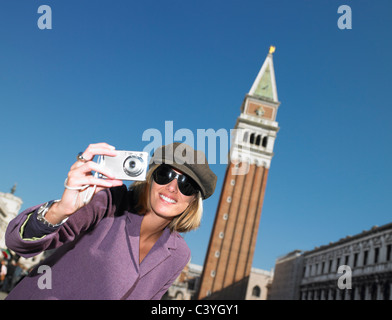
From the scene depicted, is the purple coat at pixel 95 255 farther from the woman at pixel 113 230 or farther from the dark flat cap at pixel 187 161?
the dark flat cap at pixel 187 161

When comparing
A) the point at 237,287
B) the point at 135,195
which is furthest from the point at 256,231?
the point at 135,195

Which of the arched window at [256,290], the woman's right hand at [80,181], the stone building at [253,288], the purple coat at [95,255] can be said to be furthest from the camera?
the arched window at [256,290]

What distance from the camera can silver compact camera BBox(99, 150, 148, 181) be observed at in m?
1.96

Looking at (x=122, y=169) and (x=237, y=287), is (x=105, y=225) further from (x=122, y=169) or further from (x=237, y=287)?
(x=237, y=287)

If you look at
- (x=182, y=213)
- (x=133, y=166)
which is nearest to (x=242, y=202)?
(x=182, y=213)

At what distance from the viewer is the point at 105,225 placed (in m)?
2.20

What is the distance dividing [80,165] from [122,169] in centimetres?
22

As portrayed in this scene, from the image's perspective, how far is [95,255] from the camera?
2.12 meters

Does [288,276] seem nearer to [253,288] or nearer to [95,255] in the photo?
[253,288]

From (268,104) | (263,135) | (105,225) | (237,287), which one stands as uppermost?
(268,104)

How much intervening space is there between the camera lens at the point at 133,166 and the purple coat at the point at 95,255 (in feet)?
0.89

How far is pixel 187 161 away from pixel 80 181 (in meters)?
0.82

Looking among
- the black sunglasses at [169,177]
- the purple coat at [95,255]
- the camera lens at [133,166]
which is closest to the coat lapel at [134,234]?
the purple coat at [95,255]

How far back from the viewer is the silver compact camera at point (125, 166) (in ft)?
6.42
